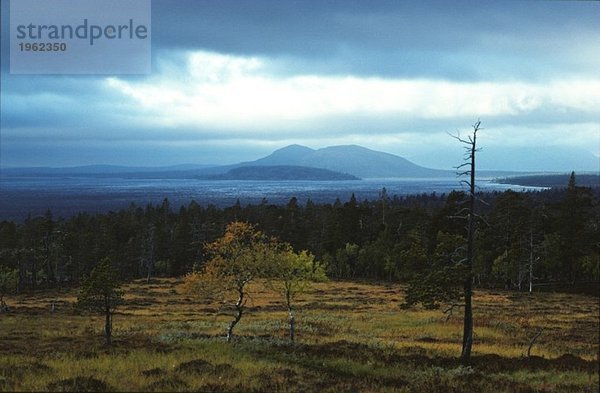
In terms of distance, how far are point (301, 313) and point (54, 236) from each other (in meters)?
68.1

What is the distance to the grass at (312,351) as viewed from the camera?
18203 millimetres

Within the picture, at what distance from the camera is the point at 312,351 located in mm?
27516

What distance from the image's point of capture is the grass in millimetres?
18203

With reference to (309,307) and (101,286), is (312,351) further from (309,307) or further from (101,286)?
(309,307)

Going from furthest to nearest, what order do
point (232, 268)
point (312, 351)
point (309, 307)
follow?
point (309, 307) → point (232, 268) → point (312, 351)

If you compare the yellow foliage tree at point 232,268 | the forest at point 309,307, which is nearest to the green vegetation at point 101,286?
the forest at point 309,307

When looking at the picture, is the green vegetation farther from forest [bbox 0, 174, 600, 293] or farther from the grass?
forest [bbox 0, 174, 600, 293]

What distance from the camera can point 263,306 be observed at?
226 feet

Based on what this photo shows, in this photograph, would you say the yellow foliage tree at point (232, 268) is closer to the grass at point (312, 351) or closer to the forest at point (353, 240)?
the grass at point (312, 351)

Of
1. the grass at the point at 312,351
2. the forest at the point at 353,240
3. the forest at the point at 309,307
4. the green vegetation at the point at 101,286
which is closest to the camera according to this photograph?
the grass at the point at 312,351

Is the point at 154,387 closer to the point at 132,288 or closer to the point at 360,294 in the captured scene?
the point at 360,294

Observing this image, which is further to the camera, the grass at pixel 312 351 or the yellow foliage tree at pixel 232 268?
the yellow foliage tree at pixel 232 268

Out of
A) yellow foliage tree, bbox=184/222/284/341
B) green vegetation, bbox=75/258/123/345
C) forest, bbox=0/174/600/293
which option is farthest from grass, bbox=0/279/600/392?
forest, bbox=0/174/600/293

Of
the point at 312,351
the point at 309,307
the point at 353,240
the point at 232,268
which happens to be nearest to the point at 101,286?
the point at 232,268
